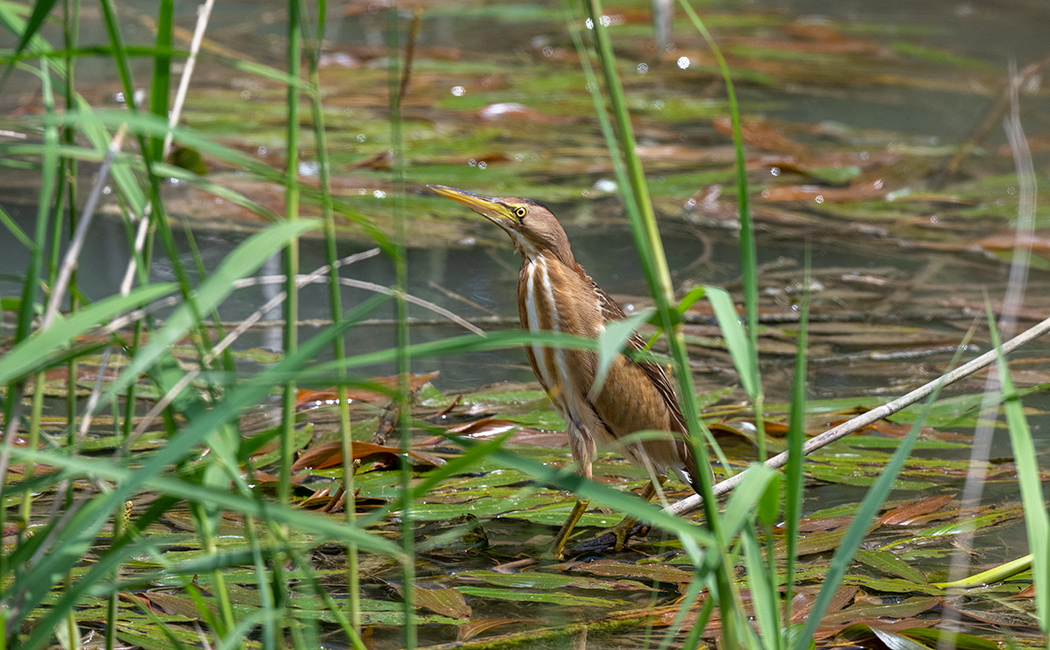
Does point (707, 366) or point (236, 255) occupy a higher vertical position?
point (707, 366)

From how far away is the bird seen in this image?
2.15 meters

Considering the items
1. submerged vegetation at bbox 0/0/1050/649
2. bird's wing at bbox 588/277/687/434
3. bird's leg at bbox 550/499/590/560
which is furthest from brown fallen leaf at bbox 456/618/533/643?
bird's wing at bbox 588/277/687/434

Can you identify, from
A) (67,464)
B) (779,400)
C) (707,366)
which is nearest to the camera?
(67,464)

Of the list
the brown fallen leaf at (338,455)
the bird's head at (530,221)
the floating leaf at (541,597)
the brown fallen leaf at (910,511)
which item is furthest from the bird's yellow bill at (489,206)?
the brown fallen leaf at (910,511)

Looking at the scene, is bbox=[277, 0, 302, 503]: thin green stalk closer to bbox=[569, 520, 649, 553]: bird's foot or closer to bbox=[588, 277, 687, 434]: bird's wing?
bbox=[569, 520, 649, 553]: bird's foot

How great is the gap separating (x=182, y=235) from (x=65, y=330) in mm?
2873

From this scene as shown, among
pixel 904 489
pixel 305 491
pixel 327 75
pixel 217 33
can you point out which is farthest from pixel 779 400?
pixel 217 33

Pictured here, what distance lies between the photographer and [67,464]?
0.88m

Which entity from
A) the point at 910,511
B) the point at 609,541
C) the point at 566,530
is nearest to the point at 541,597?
the point at 566,530

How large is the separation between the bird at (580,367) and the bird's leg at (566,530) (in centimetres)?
1

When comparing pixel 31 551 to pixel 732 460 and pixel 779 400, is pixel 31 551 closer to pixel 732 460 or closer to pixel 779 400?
pixel 732 460

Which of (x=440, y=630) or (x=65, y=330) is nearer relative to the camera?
(x=65, y=330)

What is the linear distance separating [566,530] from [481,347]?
1.14 meters

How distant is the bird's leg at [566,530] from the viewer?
6.63ft
